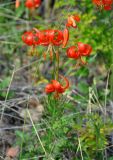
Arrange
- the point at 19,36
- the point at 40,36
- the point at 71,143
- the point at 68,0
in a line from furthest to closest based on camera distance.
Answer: the point at 19,36 < the point at 68,0 < the point at 71,143 < the point at 40,36

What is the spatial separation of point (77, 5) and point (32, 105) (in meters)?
0.98

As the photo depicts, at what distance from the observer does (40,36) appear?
2.88 meters

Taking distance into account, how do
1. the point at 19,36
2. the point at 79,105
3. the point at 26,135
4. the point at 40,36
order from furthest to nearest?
the point at 19,36 → the point at 79,105 → the point at 26,135 → the point at 40,36

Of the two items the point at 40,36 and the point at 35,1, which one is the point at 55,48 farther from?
the point at 35,1

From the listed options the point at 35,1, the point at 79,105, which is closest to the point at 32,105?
the point at 79,105

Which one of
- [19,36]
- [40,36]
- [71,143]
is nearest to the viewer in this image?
[40,36]

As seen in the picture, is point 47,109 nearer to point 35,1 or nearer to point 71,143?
point 71,143

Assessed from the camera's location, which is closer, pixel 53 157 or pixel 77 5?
pixel 53 157

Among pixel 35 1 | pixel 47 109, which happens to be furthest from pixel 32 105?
pixel 47 109

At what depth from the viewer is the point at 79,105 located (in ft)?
12.3

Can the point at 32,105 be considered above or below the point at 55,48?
below

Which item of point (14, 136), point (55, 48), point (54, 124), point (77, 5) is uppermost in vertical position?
point (77, 5)

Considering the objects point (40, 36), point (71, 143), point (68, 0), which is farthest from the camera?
point (68, 0)

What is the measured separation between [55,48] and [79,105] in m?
0.86
